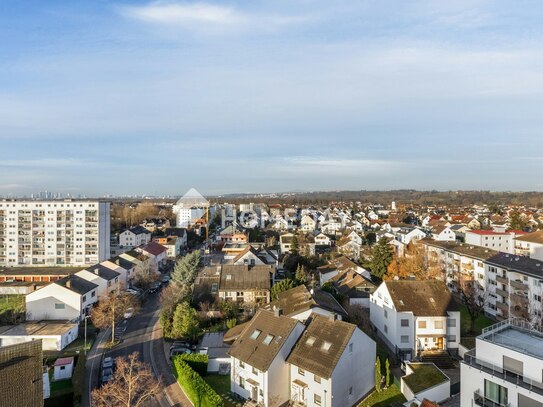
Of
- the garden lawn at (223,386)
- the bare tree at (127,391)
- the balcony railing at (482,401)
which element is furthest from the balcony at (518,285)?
the bare tree at (127,391)

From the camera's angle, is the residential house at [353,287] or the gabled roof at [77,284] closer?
the gabled roof at [77,284]

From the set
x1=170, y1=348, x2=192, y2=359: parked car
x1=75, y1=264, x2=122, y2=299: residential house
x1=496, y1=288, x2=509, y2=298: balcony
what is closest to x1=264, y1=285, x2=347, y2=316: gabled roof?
x1=170, y1=348, x2=192, y2=359: parked car

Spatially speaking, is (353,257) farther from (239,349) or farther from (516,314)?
(239,349)

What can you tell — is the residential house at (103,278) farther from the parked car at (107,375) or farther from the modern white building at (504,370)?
the modern white building at (504,370)

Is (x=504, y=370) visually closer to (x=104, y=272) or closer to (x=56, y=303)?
(x=56, y=303)

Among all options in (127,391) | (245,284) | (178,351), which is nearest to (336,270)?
(245,284)

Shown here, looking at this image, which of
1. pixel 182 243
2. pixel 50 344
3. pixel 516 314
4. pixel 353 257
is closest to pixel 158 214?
pixel 182 243

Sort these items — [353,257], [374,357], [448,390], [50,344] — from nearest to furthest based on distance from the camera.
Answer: [448,390], [374,357], [50,344], [353,257]
